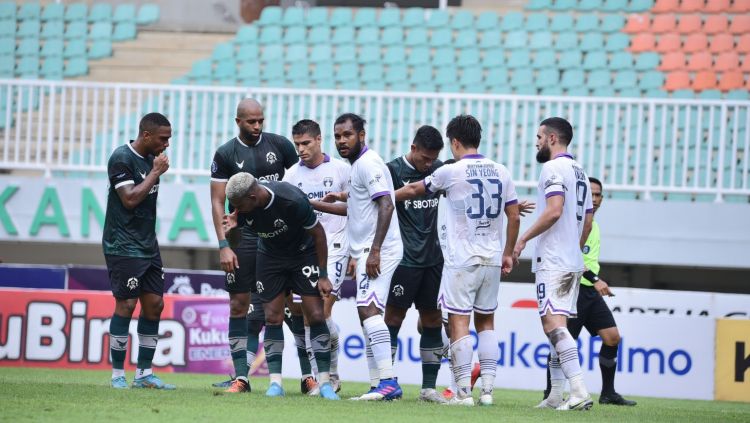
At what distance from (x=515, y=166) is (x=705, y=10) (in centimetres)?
591

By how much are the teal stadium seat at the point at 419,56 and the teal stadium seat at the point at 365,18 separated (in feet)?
4.34

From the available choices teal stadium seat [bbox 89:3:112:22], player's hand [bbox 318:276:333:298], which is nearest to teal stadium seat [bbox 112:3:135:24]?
teal stadium seat [bbox 89:3:112:22]

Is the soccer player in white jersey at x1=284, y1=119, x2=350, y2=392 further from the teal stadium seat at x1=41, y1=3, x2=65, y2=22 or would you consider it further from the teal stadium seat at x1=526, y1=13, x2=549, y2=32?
the teal stadium seat at x1=41, y1=3, x2=65, y2=22

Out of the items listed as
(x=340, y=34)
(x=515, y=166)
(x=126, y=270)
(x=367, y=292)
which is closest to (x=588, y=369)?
(x=515, y=166)

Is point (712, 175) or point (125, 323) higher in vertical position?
Answer: point (712, 175)

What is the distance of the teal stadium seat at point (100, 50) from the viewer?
70.5ft

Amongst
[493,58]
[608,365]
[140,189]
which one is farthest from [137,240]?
[493,58]

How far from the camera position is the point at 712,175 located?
54.1 ft

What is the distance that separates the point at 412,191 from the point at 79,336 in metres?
6.18

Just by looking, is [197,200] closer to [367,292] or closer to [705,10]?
[367,292]

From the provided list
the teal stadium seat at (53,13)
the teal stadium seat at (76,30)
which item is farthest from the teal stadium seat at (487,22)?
the teal stadium seat at (53,13)

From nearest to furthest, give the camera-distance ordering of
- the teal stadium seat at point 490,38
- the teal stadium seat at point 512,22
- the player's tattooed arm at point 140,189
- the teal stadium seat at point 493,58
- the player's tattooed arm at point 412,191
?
the player's tattooed arm at point 412,191, the player's tattooed arm at point 140,189, the teal stadium seat at point 493,58, the teal stadium seat at point 490,38, the teal stadium seat at point 512,22

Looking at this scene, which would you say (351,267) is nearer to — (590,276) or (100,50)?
(590,276)

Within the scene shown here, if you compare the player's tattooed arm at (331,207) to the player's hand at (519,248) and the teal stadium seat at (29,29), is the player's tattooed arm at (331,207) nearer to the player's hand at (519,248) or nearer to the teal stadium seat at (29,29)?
the player's hand at (519,248)
